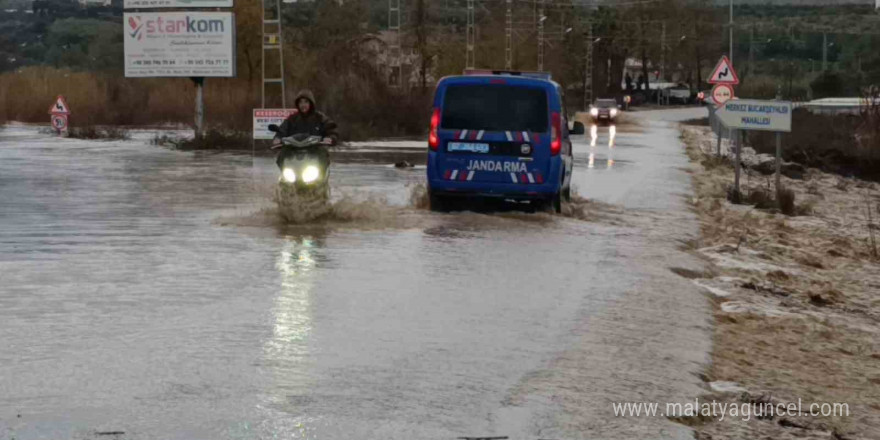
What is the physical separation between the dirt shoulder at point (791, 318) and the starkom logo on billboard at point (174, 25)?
25169 millimetres

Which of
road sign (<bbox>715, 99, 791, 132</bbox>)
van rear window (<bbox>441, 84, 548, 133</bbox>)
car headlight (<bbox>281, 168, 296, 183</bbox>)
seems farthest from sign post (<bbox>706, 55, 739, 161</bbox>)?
car headlight (<bbox>281, 168, 296, 183</bbox>)

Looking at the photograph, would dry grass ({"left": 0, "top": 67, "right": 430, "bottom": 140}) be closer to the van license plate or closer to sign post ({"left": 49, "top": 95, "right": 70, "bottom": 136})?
sign post ({"left": 49, "top": 95, "right": 70, "bottom": 136})

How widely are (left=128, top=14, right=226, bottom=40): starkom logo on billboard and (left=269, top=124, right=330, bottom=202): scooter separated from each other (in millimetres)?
31007

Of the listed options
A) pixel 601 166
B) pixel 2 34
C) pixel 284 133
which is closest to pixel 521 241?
pixel 284 133

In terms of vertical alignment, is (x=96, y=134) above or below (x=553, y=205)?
below

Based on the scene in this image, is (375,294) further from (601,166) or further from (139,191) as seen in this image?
(601,166)

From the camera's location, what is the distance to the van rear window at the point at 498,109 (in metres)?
20.2

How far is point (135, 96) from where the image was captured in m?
69.4

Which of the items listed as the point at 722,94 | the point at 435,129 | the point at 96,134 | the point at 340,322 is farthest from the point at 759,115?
the point at 96,134

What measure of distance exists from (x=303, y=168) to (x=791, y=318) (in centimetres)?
725

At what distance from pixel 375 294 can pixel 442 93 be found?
26.8 feet

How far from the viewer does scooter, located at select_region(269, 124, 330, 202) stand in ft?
60.2

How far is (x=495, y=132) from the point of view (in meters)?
20.1

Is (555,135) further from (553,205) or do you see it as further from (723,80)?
(723,80)
